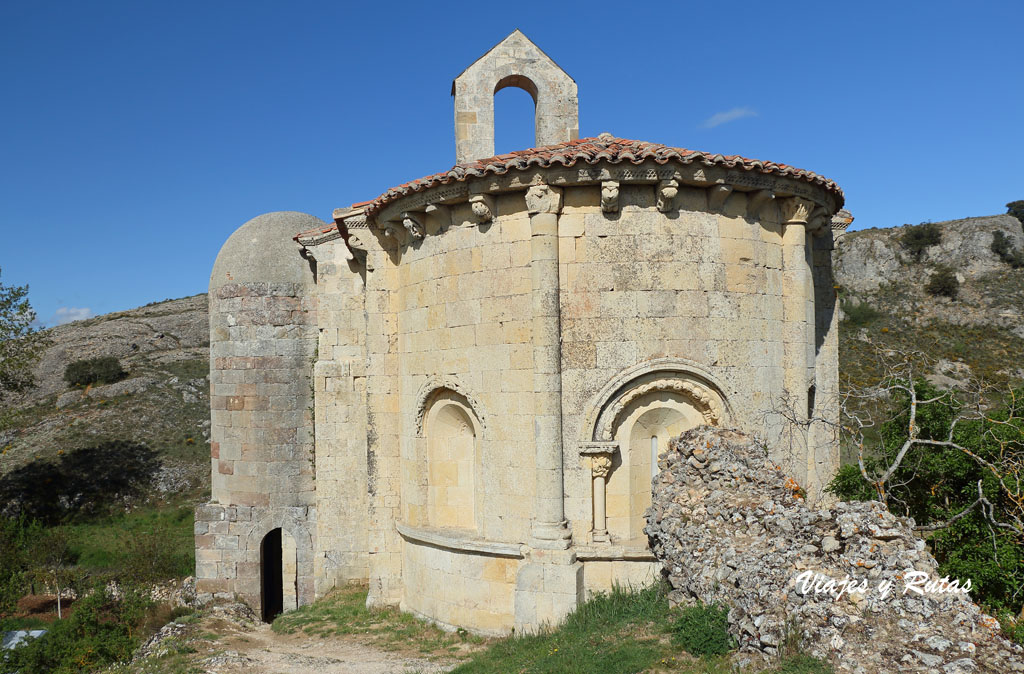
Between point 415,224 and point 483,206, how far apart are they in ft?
4.82

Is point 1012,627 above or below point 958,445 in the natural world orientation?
below

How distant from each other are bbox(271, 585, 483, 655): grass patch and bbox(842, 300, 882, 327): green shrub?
3229 centimetres

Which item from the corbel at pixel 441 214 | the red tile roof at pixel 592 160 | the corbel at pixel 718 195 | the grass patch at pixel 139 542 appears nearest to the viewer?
the red tile roof at pixel 592 160

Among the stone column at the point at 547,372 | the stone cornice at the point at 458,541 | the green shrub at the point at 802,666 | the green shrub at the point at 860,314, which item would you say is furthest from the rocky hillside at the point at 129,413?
the green shrub at the point at 860,314

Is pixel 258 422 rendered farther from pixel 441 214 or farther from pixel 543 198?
pixel 543 198

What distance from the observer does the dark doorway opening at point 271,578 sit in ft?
49.3

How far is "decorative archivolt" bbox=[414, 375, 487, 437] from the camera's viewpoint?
9977mm

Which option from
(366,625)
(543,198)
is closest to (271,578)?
(366,625)

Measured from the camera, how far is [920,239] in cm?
4675

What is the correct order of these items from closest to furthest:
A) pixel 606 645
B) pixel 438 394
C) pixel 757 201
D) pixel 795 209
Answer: pixel 606 645 < pixel 757 201 < pixel 795 209 < pixel 438 394

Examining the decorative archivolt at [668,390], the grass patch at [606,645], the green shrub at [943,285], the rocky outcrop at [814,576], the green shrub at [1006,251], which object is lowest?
the grass patch at [606,645]

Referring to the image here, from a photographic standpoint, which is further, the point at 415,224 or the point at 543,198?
the point at 415,224

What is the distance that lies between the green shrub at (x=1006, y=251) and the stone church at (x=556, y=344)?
39704mm

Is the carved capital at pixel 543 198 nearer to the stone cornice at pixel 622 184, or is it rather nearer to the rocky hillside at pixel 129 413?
the stone cornice at pixel 622 184
